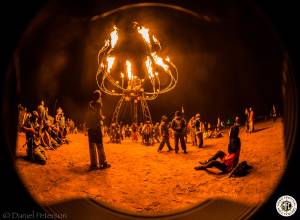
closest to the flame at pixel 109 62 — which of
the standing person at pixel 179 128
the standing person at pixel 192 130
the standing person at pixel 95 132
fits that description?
the standing person at pixel 95 132

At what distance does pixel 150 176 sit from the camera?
487 centimetres

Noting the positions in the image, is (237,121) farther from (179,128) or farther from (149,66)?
(149,66)

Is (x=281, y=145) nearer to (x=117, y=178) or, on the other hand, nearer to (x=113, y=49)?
(x=117, y=178)

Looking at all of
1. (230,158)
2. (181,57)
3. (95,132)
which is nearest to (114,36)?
(181,57)

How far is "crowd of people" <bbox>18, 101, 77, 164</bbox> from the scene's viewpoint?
4586 mm

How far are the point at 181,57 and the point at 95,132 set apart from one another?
1457 millimetres

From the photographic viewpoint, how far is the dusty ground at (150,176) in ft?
15.1

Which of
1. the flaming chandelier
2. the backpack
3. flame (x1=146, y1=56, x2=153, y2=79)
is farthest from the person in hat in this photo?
the backpack

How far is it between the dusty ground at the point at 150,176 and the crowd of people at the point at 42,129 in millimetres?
82

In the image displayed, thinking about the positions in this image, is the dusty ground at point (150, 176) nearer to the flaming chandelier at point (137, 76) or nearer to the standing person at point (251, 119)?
the standing person at point (251, 119)

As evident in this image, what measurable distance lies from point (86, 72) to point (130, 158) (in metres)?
1.23

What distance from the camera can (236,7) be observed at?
4.34 m

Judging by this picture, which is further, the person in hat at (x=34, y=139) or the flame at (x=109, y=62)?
the flame at (x=109, y=62)

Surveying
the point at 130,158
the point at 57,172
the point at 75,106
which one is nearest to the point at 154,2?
the point at 75,106
